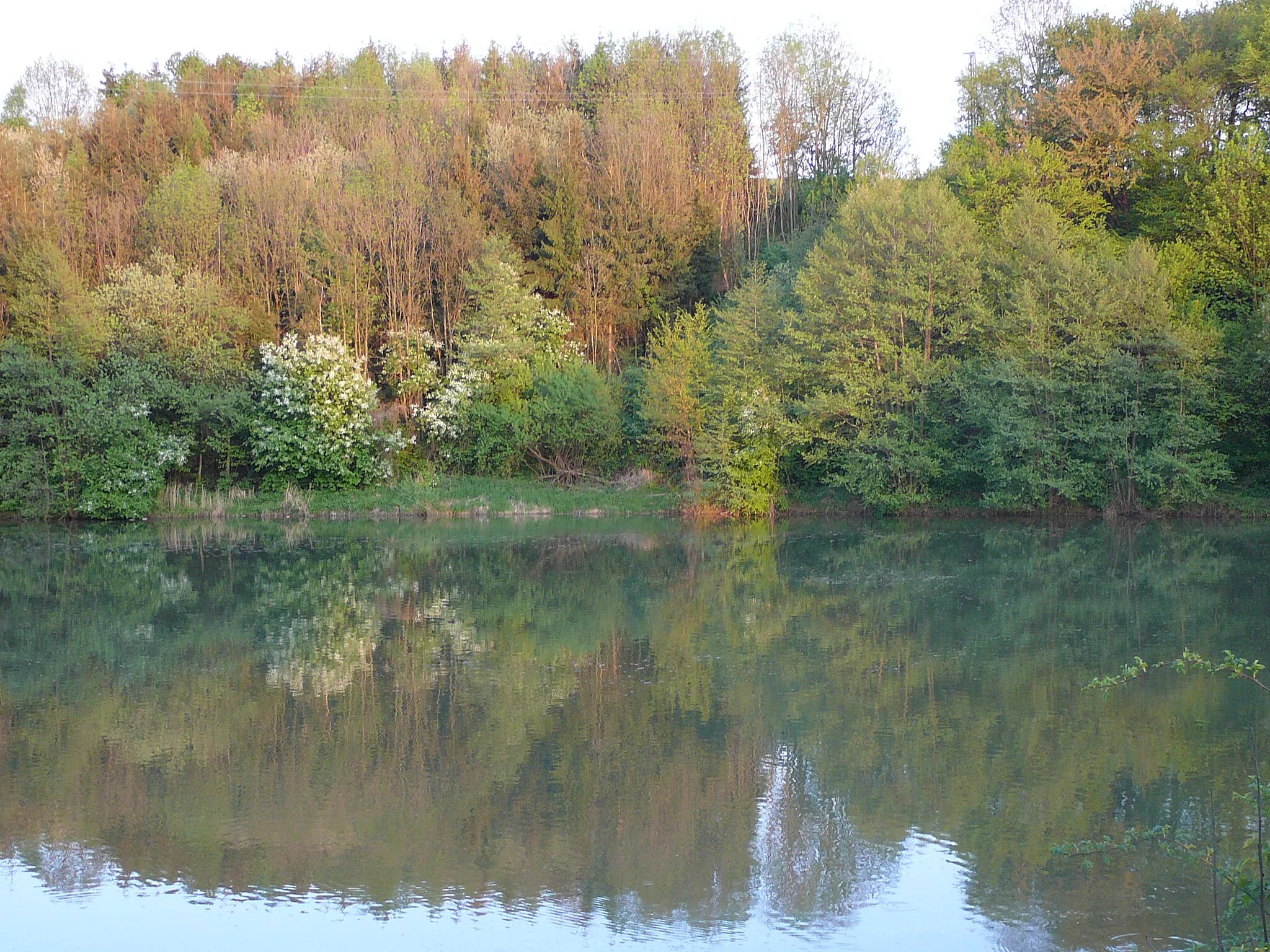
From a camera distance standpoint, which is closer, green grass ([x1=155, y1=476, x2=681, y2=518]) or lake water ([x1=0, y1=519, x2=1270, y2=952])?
lake water ([x1=0, y1=519, x2=1270, y2=952])

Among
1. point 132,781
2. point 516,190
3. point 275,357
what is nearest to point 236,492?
point 275,357

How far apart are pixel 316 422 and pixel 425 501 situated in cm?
391

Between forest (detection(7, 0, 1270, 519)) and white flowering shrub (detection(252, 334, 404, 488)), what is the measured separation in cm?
11

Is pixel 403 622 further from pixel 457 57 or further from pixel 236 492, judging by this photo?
pixel 457 57

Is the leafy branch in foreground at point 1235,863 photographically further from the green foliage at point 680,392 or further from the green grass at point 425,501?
the green grass at point 425,501

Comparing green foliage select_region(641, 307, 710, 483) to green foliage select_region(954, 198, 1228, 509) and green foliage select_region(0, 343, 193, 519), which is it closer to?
green foliage select_region(954, 198, 1228, 509)

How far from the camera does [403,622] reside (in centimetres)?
1465

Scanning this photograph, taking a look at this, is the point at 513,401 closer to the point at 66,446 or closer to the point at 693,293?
the point at 693,293

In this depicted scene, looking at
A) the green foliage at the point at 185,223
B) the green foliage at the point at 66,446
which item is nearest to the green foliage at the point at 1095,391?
the green foliage at the point at 66,446

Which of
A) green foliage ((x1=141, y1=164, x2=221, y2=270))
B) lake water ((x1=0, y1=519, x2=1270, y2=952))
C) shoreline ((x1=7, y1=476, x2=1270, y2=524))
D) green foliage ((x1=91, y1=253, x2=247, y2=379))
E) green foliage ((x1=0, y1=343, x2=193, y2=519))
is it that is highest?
green foliage ((x1=141, y1=164, x2=221, y2=270))

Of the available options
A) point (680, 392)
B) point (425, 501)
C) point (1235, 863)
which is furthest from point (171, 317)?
point (1235, 863)

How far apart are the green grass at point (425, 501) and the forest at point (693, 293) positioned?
3.00 feet

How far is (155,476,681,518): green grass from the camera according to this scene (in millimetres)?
31219

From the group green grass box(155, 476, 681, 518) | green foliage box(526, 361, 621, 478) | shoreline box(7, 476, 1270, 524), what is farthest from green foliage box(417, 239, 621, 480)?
green grass box(155, 476, 681, 518)
